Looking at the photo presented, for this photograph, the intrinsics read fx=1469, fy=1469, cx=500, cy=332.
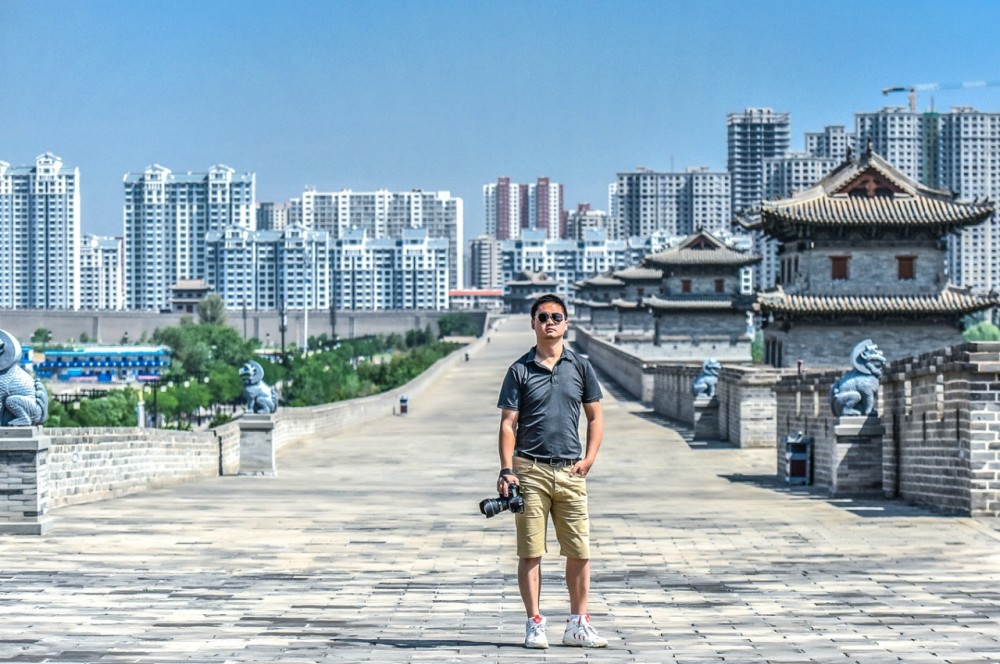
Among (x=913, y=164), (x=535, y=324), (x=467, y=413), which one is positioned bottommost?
(x=467, y=413)

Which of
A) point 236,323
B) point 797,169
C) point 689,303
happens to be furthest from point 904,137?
point 689,303

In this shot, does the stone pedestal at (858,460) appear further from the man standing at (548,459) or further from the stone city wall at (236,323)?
the stone city wall at (236,323)

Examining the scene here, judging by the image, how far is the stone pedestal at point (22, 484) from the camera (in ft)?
44.9

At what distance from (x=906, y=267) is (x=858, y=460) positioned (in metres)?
26.9

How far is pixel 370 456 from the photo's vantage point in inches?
1283

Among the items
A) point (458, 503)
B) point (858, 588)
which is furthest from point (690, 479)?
point (858, 588)

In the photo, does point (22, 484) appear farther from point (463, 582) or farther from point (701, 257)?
point (701, 257)

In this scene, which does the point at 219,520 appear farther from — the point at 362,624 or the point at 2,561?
the point at 362,624

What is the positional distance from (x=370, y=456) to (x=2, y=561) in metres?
21.0

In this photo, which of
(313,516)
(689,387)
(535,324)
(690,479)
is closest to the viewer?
(535,324)

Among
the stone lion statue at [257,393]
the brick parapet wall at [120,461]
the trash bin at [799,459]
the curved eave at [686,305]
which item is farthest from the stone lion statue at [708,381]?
the curved eave at [686,305]

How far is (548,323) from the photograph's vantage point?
7754 mm

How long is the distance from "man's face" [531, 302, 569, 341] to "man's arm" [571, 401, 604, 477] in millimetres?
443

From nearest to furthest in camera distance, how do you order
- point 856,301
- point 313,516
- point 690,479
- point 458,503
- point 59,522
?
point 59,522, point 313,516, point 458,503, point 690,479, point 856,301
